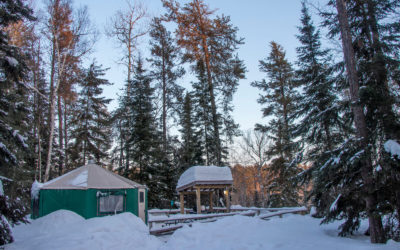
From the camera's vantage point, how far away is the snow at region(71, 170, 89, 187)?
11.9 meters

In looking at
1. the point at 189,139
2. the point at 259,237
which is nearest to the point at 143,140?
the point at 189,139

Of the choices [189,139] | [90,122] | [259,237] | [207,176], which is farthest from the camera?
[189,139]

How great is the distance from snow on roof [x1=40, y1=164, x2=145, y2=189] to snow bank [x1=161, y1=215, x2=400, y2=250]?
5643 millimetres

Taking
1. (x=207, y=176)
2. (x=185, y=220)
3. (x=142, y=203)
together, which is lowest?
(x=185, y=220)

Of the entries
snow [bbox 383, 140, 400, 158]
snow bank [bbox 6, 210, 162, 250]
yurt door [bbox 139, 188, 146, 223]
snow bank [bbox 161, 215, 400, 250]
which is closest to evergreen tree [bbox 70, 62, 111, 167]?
yurt door [bbox 139, 188, 146, 223]

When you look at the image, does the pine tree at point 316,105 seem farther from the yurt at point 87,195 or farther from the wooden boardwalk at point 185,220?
the yurt at point 87,195

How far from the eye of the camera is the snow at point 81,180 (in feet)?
38.9

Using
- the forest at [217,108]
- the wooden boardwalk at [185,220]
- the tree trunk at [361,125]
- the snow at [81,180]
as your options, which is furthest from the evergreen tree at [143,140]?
the tree trunk at [361,125]

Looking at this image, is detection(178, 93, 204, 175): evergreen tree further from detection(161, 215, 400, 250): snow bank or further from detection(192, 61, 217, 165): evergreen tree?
detection(161, 215, 400, 250): snow bank

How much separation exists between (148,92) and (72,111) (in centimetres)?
808

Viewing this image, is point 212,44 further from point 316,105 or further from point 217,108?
point 316,105

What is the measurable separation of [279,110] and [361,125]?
1103 centimetres

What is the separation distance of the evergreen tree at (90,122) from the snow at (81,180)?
26.1 feet

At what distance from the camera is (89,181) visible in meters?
12.1
